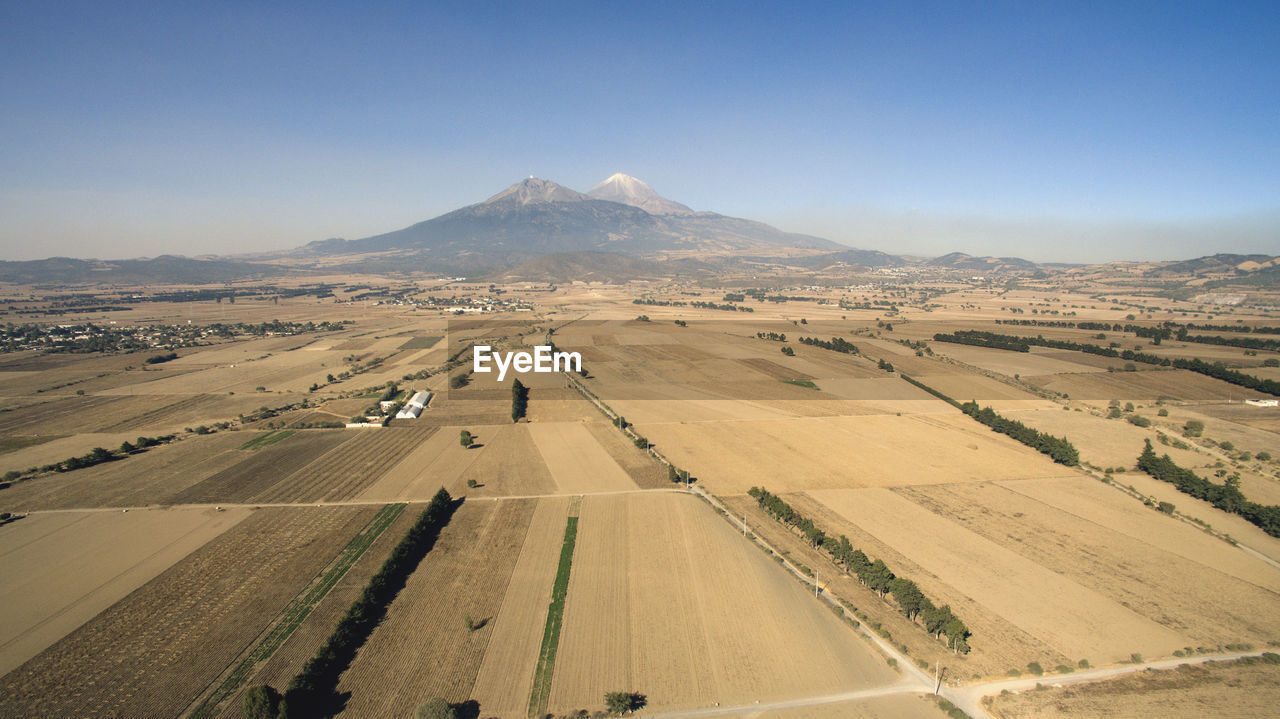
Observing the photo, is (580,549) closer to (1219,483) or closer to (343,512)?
(343,512)

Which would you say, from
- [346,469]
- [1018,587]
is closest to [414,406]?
[346,469]

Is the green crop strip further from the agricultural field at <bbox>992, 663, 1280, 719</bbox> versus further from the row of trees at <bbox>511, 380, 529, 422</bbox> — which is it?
the agricultural field at <bbox>992, 663, 1280, 719</bbox>

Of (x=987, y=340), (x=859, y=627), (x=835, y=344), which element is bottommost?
(x=859, y=627)

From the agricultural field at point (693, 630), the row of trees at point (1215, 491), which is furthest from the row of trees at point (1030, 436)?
the agricultural field at point (693, 630)

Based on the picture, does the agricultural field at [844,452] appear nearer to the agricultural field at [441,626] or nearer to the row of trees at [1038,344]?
the agricultural field at [441,626]

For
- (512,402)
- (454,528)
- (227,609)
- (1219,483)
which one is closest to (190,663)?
(227,609)

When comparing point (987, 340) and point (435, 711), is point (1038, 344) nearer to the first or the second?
point (987, 340)

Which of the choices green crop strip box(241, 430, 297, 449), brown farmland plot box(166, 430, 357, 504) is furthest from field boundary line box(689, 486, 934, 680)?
green crop strip box(241, 430, 297, 449)
